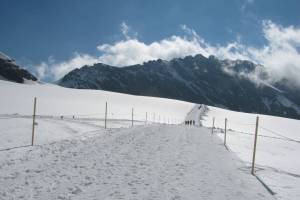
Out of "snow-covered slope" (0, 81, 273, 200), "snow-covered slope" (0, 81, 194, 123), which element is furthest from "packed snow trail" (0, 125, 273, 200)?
"snow-covered slope" (0, 81, 194, 123)

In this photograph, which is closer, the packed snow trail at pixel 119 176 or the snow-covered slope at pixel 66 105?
the packed snow trail at pixel 119 176

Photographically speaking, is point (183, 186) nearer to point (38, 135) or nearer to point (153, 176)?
point (153, 176)

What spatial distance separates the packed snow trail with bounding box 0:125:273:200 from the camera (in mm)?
9875

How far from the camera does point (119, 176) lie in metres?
12.1

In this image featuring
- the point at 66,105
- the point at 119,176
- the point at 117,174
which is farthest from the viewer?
the point at 66,105

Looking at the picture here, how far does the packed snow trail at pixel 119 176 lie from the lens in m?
9.88

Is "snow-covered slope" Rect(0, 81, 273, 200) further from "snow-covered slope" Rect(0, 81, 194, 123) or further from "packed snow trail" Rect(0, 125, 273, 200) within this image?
"snow-covered slope" Rect(0, 81, 194, 123)

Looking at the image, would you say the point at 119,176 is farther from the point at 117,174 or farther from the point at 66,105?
the point at 66,105

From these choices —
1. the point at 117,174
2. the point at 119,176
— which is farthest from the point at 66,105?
the point at 119,176

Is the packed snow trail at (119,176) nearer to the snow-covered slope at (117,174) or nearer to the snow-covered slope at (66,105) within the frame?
the snow-covered slope at (117,174)

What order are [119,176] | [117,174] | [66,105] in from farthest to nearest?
[66,105], [117,174], [119,176]

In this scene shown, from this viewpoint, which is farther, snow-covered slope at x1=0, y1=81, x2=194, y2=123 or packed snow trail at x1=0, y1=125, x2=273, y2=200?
snow-covered slope at x1=0, y1=81, x2=194, y2=123

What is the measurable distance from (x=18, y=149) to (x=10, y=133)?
4.47 metres

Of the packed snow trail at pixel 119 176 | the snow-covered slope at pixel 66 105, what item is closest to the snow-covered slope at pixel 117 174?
the packed snow trail at pixel 119 176
